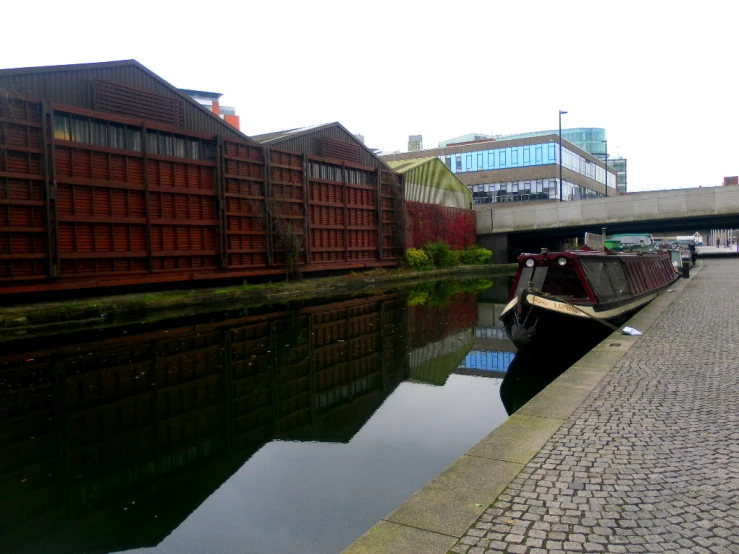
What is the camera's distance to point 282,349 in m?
10.4

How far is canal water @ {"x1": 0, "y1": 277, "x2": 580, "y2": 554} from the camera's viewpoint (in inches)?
162

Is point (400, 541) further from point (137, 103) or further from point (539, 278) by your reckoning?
point (137, 103)

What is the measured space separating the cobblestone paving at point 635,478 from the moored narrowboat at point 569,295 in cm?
307

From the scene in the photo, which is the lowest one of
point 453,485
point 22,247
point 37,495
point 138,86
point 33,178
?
point 37,495

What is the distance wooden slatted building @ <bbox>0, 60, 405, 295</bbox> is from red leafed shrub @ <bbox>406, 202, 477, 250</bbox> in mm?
8521

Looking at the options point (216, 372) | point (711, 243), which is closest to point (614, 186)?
point (711, 243)

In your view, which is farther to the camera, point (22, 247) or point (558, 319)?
point (22, 247)

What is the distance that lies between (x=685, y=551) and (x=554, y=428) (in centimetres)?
210

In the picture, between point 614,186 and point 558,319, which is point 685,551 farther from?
point 614,186

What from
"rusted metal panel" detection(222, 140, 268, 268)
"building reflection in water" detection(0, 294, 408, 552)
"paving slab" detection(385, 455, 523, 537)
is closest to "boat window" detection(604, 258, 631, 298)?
"building reflection in water" detection(0, 294, 408, 552)

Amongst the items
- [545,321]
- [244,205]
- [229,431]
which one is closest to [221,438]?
[229,431]

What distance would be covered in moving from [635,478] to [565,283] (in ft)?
30.6

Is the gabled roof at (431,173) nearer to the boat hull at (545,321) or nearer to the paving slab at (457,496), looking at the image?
the boat hull at (545,321)

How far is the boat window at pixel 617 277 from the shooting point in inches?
530
